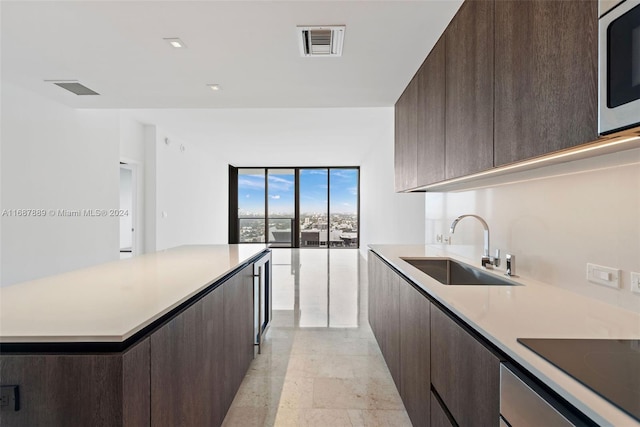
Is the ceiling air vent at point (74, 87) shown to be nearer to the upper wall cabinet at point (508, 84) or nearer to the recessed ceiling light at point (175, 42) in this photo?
the recessed ceiling light at point (175, 42)

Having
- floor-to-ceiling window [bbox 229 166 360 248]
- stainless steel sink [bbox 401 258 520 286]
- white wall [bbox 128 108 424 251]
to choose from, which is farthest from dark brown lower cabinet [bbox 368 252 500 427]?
floor-to-ceiling window [bbox 229 166 360 248]

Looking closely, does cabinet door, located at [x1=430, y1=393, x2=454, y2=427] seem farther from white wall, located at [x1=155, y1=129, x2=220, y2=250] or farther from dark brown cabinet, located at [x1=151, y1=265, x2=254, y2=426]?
white wall, located at [x1=155, y1=129, x2=220, y2=250]

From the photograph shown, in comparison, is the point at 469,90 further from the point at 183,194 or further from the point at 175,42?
the point at 183,194

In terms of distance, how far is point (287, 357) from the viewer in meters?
2.88

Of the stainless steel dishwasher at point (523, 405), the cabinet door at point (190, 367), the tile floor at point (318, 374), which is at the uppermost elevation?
the stainless steel dishwasher at point (523, 405)

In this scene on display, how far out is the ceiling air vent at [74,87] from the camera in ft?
9.99

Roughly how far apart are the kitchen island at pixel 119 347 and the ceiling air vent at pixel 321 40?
5.32ft

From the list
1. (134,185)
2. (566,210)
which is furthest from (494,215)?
(134,185)

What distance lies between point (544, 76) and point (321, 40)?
1521mm

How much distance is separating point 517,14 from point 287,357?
282cm

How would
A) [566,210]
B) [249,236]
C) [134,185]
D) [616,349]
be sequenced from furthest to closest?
[249,236] < [134,185] < [566,210] < [616,349]

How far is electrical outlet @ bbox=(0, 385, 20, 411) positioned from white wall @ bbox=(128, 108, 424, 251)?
3.59 metres

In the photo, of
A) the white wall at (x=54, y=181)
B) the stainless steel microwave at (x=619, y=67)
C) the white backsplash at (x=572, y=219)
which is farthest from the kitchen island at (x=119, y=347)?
the white wall at (x=54, y=181)

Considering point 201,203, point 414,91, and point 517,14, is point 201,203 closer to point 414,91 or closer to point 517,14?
point 414,91
